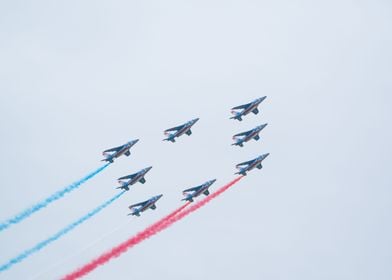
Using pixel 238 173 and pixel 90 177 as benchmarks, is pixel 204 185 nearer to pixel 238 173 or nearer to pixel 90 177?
pixel 238 173

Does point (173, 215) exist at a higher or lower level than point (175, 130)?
lower

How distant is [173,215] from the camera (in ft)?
546

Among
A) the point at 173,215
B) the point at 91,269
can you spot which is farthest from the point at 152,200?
the point at 91,269

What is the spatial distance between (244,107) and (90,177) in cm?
2825

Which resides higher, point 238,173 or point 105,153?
point 105,153

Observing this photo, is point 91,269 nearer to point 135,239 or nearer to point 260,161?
point 135,239

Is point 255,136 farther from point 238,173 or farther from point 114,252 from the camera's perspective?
point 114,252

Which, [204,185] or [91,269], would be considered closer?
[91,269]

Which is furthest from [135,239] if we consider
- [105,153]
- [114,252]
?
[105,153]

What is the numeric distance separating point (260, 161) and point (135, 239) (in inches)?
988

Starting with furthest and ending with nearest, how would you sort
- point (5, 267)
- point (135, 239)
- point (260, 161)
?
point (260, 161) → point (135, 239) → point (5, 267)

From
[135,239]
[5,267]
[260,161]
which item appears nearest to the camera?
[5,267]

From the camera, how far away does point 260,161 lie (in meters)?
174

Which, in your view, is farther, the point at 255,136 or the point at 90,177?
the point at 255,136
